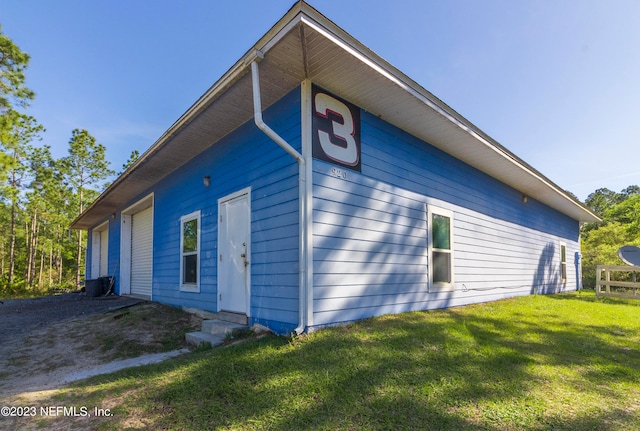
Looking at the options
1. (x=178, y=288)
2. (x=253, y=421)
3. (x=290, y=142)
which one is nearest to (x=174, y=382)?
(x=253, y=421)

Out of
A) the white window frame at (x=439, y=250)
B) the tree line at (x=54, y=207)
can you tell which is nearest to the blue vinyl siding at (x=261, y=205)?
the white window frame at (x=439, y=250)

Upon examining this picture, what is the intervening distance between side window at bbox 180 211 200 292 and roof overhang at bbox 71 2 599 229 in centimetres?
138

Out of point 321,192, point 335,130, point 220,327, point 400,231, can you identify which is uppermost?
point 335,130

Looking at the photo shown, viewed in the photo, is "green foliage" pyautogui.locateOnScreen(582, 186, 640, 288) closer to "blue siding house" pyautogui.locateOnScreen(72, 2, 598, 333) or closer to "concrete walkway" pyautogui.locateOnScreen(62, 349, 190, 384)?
"blue siding house" pyautogui.locateOnScreen(72, 2, 598, 333)

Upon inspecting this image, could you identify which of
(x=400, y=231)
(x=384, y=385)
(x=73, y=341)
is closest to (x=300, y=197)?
(x=400, y=231)

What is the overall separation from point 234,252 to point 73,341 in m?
2.97

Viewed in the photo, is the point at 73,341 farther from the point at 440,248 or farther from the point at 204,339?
the point at 440,248

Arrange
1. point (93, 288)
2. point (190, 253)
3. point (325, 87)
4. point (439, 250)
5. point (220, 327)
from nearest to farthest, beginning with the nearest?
point (325, 87) < point (220, 327) < point (439, 250) < point (190, 253) < point (93, 288)

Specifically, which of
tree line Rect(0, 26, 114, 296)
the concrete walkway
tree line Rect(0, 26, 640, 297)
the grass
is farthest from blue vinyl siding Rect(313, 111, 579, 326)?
tree line Rect(0, 26, 114, 296)

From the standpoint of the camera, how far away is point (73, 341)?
5.36 metres

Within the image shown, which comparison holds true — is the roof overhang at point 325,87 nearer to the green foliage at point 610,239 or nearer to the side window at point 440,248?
the side window at point 440,248

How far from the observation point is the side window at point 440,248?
600 cm

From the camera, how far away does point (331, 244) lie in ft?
13.8

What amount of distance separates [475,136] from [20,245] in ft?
113
